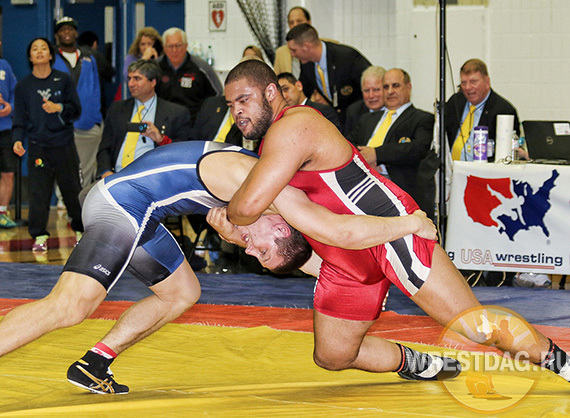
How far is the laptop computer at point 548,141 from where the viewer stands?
5.29m

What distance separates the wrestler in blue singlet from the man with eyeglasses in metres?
4.23

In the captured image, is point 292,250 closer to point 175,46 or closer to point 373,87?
point 373,87

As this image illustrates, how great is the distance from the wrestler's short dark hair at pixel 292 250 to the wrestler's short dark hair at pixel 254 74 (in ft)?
1.73

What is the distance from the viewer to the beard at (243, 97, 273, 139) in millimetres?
2838

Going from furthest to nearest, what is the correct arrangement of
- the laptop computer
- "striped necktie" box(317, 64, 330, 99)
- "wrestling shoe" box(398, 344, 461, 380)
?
1. "striped necktie" box(317, 64, 330, 99)
2. the laptop computer
3. "wrestling shoe" box(398, 344, 461, 380)

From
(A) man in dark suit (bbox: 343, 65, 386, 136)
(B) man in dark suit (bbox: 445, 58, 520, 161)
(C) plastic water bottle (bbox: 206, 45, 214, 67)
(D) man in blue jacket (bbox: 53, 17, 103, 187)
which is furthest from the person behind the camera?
(C) plastic water bottle (bbox: 206, 45, 214, 67)

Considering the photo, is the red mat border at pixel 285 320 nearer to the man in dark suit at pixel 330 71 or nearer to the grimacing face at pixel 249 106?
the grimacing face at pixel 249 106

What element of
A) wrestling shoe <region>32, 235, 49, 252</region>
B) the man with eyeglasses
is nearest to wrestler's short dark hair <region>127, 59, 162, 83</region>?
the man with eyeglasses

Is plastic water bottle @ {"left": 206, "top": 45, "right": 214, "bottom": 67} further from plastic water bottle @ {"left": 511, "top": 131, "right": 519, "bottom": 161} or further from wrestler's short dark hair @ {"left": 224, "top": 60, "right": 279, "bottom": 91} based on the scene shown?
wrestler's short dark hair @ {"left": 224, "top": 60, "right": 279, "bottom": 91}

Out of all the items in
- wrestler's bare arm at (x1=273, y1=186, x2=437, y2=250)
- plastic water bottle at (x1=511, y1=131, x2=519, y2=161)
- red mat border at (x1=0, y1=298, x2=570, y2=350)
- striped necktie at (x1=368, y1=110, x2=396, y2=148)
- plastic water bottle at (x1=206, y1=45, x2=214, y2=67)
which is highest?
plastic water bottle at (x1=206, y1=45, x2=214, y2=67)

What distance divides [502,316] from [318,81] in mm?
3999

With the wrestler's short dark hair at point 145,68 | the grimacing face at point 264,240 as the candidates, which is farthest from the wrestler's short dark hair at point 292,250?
the wrestler's short dark hair at point 145,68

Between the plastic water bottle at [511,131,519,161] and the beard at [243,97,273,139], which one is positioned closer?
the beard at [243,97,273,139]

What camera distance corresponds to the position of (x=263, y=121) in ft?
9.32
